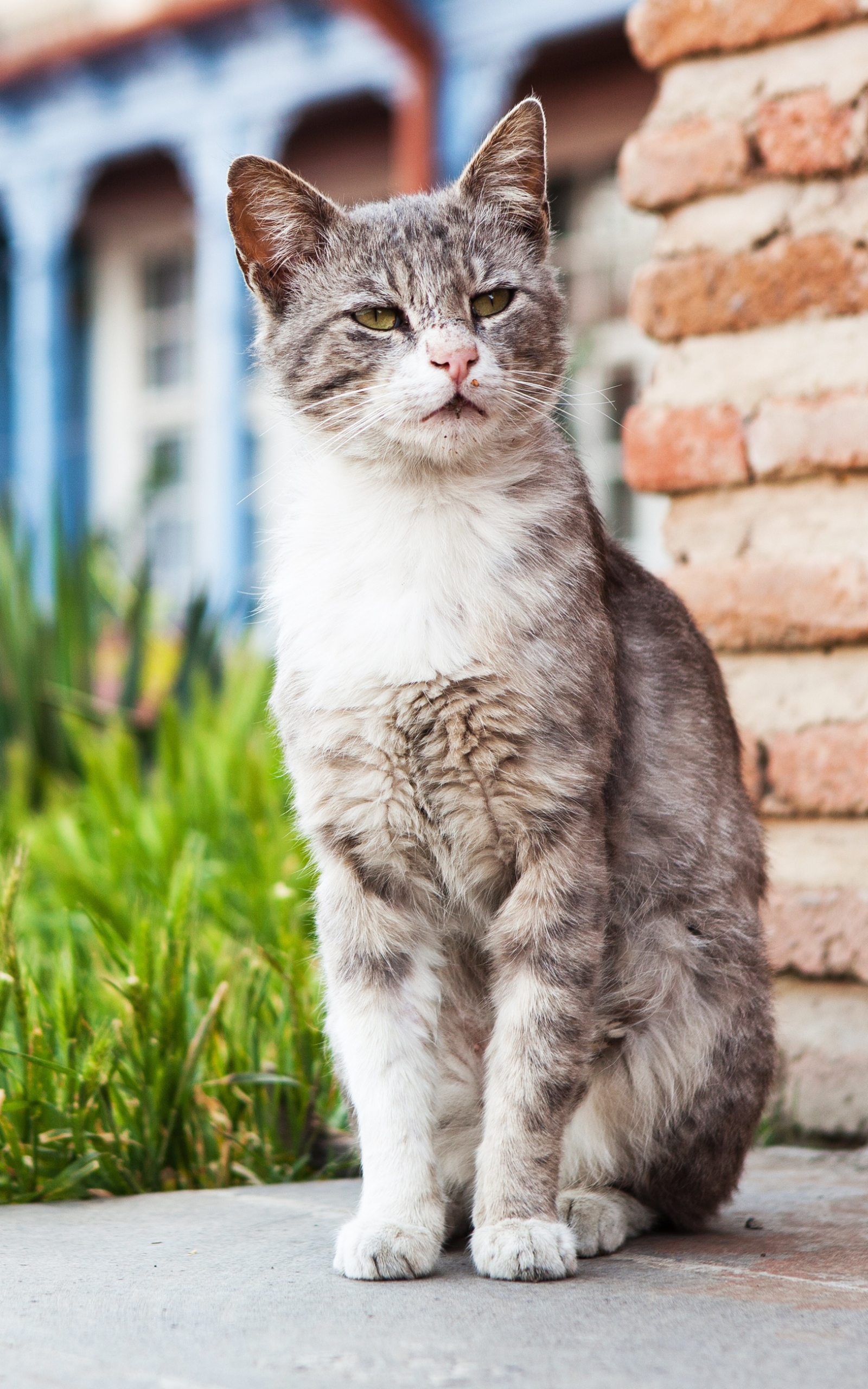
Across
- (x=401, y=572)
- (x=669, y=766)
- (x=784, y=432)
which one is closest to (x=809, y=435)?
(x=784, y=432)


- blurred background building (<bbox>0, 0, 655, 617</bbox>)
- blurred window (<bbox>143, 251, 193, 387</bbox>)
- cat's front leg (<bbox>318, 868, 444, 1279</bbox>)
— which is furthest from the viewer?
blurred window (<bbox>143, 251, 193, 387</bbox>)

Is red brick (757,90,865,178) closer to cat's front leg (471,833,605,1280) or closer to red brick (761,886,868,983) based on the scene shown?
red brick (761,886,868,983)

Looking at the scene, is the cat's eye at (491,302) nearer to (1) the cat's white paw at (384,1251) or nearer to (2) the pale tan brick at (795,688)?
(2) the pale tan brick at (795,688)

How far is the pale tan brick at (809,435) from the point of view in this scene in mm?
2660

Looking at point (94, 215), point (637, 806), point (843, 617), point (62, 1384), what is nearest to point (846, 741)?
point (843, 617)

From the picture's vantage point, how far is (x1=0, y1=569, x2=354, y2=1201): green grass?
242 centimetres

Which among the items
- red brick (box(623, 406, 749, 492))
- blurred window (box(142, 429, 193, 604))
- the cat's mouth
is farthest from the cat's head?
blurred window (box(142, 429, 193, 604))

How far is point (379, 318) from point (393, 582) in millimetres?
413

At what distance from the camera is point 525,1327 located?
63.4 inches

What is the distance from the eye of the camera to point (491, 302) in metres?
2.27

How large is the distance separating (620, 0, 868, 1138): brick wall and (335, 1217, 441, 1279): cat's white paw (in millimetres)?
1064

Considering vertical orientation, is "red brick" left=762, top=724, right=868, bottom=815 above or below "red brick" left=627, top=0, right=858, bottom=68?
below

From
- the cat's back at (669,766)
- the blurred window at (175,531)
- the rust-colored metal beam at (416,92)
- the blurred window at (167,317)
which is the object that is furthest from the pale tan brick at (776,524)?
the blurred window at (167,317)

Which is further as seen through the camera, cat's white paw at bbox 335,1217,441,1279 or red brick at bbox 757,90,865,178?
red brick at bbox 757,90,865,178
